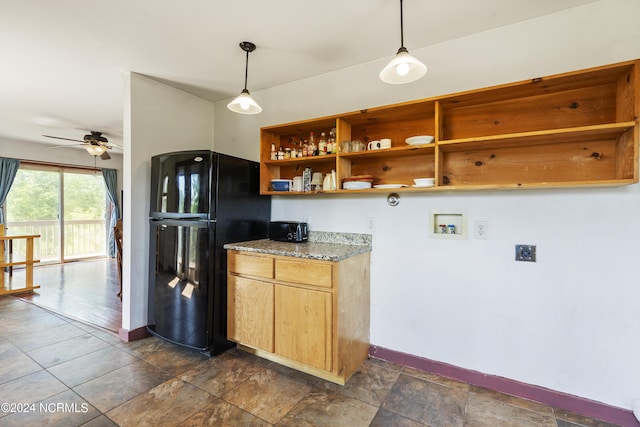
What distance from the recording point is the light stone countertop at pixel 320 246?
2.04 m

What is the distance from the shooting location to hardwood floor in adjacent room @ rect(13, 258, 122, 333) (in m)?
3.25

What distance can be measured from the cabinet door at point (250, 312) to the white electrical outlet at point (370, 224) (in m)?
0.90

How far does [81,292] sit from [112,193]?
3.33m

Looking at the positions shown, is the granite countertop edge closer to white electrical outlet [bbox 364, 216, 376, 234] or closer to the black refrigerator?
white electrical outlet [bbox 364, 216, 376, 234]

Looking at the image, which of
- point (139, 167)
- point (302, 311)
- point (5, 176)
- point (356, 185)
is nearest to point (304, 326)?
point (302, 311)

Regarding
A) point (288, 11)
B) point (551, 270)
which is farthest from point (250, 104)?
point (551, 270)

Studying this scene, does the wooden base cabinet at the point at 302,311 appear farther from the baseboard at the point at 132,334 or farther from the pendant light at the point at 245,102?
the pendant light at the point at 245,102

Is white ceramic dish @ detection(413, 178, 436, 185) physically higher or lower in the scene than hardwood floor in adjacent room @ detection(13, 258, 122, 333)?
higher

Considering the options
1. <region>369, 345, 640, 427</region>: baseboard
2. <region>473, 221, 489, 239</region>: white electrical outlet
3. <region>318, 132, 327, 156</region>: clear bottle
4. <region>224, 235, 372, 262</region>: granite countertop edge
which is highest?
<region>318, 132, 327, 156</region>: clear bottle

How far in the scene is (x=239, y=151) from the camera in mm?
3234

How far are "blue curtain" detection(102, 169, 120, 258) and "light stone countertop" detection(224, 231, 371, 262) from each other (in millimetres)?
5763

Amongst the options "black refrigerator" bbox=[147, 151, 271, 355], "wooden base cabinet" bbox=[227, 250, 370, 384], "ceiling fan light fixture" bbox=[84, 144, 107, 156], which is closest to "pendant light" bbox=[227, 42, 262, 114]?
"black refrigerator" bbox=[147, 151, 271, 355]

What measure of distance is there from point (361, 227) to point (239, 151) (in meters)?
1.65

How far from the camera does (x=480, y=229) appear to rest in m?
2.04
